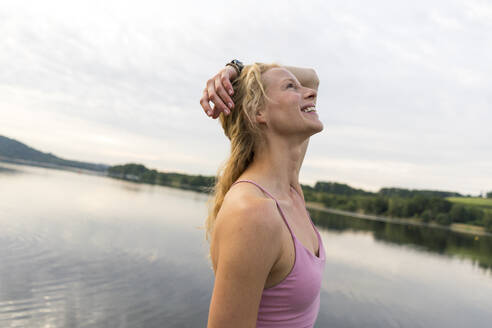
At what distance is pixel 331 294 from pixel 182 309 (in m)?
7.37

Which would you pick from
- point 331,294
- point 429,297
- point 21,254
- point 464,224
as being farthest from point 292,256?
point 464,224

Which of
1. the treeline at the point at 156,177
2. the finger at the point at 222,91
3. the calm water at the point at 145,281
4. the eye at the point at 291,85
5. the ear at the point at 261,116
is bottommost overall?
the calm water at the point at 145,281

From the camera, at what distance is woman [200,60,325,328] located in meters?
1.19

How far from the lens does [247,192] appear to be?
4.42 feet

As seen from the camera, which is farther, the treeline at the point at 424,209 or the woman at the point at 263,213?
the treeline at the point at 424,209

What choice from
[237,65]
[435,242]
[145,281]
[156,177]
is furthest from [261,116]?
[156,177]

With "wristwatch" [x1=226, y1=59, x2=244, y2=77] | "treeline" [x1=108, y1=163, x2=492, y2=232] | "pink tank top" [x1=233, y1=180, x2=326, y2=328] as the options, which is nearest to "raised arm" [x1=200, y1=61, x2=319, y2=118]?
"wristwatch" [x1=226, y1=59, x2=244, y2=77]

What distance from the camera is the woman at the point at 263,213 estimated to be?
1189 millimetres

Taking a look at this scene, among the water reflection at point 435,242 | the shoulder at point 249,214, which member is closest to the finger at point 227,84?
the shoulder at point 249,214

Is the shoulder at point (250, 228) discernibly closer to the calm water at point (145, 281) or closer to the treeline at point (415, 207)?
the calm water at point (145, 281)

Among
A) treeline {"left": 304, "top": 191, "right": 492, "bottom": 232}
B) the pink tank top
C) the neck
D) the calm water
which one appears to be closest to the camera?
the pink tank top

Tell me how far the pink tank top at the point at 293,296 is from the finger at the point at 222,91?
0.66 meters

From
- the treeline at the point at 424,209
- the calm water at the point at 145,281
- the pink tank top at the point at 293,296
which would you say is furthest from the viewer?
the treeline at the point at 424,209

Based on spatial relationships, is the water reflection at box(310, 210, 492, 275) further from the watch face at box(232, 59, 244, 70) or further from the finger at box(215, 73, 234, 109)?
the finger at box(215, 73, 234, 109)
